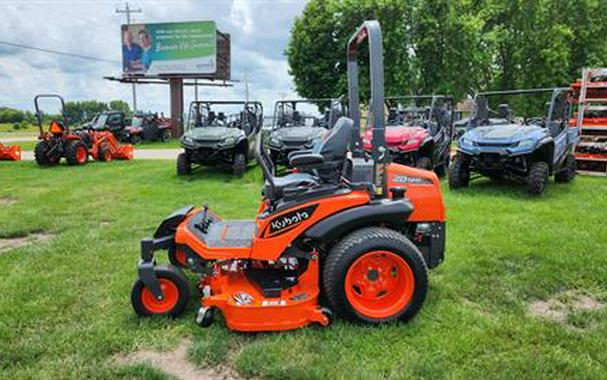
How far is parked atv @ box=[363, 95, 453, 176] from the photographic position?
10.6m

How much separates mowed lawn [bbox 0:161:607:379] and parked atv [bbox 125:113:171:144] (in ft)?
62.6

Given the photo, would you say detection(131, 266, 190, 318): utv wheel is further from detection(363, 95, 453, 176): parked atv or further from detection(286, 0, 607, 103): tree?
detection(286, 0, 607, 103): tree

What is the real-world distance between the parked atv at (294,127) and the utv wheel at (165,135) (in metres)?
16.6

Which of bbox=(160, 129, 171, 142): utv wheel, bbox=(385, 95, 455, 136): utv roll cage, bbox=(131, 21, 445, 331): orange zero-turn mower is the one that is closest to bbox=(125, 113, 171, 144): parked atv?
bbox=(160, 129, 171, 142): utv wheel

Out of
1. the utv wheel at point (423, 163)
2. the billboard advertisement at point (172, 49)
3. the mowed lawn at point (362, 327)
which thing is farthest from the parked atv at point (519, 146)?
the billboard advertisement at point (172, 49)

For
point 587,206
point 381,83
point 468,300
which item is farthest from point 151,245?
point 587,206

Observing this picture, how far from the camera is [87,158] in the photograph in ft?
51.6


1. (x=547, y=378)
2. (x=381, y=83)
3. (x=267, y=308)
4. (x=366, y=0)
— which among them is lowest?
(x=547, y=378)

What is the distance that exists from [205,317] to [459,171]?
7.15 metres

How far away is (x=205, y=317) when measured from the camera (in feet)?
12.2

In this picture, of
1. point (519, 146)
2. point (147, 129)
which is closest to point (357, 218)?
point (519, 146)

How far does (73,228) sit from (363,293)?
4884 millimetres

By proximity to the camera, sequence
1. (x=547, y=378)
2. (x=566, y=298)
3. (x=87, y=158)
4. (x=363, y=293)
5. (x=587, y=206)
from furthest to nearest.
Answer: (x=87, y=158) → (x=587, y=206) → (x=566, y=298) → (x=363, y=293) → (x=547, y=378)

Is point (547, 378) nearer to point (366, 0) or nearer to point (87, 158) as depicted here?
point (87, 158)
